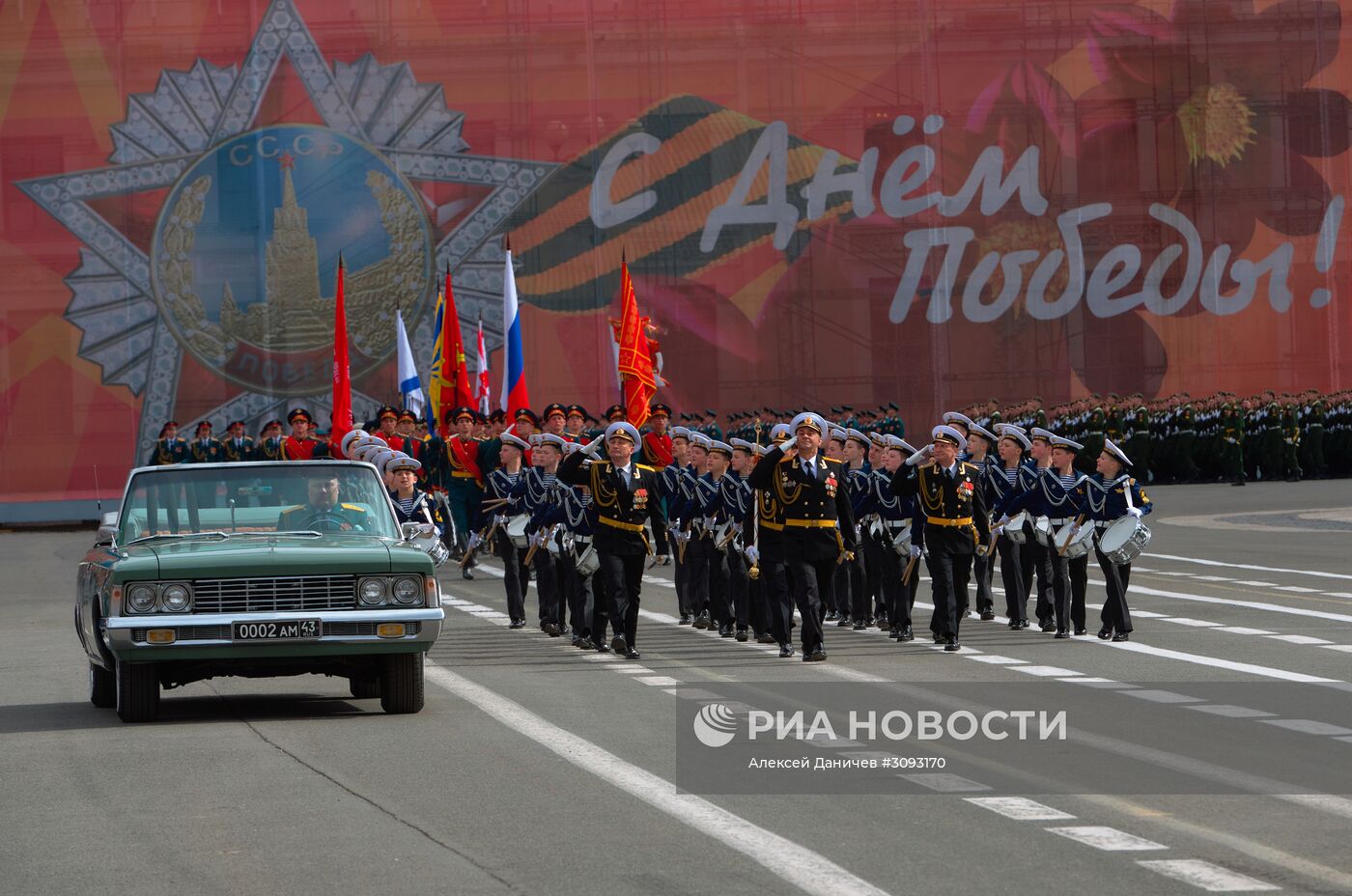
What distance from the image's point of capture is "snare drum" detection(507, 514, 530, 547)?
1922cm

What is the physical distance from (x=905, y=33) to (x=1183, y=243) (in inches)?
297

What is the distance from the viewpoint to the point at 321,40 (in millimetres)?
48375

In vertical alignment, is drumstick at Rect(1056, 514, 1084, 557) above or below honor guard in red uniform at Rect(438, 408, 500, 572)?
below

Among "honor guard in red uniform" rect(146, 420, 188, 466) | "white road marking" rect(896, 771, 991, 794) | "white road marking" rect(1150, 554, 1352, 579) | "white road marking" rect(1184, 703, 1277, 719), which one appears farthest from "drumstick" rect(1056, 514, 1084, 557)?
"honor guard in red uniform" rect(146, 420, 188, 466)

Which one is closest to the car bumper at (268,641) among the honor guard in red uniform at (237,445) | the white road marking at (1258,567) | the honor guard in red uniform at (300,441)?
the white road marking at (1258,567)

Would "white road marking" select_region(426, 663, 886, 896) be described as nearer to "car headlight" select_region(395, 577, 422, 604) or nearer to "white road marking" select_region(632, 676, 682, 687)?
"car headlight" select_region(395, 577, 422, 604)

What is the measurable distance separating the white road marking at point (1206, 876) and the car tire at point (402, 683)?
560cm

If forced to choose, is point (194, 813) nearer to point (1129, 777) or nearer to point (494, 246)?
point (1129, 777)

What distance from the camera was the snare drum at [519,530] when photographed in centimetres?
1922

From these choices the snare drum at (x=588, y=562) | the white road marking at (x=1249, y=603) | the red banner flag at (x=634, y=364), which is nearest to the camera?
the snare drum at (x=588, y=562)

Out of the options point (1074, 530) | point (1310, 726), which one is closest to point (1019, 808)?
point (1310, 726)

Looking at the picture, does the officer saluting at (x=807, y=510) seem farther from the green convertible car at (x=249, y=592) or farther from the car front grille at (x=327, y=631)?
the car front grille at (x=327, y=631)

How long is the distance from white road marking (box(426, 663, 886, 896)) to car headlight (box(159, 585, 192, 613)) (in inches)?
68.6

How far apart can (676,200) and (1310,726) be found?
3786 cm
